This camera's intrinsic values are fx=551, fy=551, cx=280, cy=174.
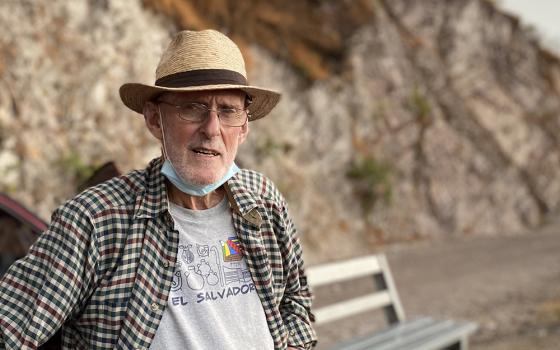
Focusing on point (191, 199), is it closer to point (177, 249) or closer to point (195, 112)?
point (177, 249)

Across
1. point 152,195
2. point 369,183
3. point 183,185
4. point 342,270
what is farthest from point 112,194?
point 369,183

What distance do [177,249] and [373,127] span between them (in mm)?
14109

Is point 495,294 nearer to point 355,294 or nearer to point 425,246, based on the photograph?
point 355,294

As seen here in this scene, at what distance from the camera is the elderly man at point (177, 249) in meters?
1.85

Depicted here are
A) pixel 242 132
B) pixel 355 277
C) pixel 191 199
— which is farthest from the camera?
pixel 355 277

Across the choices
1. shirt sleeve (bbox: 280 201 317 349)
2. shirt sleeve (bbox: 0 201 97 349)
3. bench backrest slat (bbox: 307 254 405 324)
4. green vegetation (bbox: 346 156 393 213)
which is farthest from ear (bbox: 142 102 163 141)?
green vegetation (bbox: 346 156 393 213)

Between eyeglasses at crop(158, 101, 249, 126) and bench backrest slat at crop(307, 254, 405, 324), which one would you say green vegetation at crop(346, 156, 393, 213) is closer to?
bench backrest slat at crop(307, 254, 405, 324)

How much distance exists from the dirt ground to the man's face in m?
3.58

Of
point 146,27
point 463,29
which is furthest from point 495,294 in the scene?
point 463,29

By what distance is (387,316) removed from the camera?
14.8 ft

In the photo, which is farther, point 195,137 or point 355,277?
point 355,277

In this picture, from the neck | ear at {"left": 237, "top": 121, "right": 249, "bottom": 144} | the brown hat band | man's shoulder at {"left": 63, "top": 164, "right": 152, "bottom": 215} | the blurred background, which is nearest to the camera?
man's shoulder at {"left": 63, "top": 164, "right": 152, "bottom": 215}

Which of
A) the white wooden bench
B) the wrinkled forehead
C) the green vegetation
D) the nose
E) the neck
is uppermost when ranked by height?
the green vegetation

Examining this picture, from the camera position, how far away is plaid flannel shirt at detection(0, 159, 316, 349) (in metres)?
1.82
